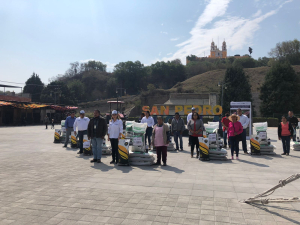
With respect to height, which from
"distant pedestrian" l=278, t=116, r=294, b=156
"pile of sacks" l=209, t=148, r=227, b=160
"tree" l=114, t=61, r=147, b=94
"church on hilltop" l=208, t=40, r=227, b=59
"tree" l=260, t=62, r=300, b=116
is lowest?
"pile of sacks" l=209, t=148, r=227, b=160

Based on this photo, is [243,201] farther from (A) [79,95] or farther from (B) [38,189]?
(A) [79,95]

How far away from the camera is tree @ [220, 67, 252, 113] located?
48469 millimetres

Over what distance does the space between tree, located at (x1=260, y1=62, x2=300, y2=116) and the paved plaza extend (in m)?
42.1

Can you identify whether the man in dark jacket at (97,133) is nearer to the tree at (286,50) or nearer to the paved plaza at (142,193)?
the paved plaza at (142,193)

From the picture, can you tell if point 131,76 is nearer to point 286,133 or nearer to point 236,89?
point 236,89

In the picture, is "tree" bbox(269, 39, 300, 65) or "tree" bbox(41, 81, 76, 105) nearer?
"tree" bbox(41, 81, 76, 105)

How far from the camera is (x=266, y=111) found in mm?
46438

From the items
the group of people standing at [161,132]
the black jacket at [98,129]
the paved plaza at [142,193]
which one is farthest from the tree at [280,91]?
the black jacket at [98,129]

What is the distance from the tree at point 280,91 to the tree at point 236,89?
3.18 metres

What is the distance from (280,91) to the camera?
45344 millimetres

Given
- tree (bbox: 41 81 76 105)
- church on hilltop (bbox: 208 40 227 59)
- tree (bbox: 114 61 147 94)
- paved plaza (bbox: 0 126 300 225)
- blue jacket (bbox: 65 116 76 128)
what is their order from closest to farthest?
paved plaza (bbox: 0 126 300 225) < blue jacket (bbox: 65 116 76 128) < tree (bbox: 41 81 76 105) < tree (bbox: 114 61 147 94) < church on hilltop (bbox: 208 40 227 59)

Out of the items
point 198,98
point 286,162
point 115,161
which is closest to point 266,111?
point 198,98

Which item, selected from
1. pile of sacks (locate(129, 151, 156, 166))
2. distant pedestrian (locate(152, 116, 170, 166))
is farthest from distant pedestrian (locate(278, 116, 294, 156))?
pile of sacks (locate(129, 151, 156, 166))

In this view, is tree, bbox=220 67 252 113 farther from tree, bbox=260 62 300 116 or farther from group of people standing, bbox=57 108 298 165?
group of people standing, bbox=57 108 298 165
